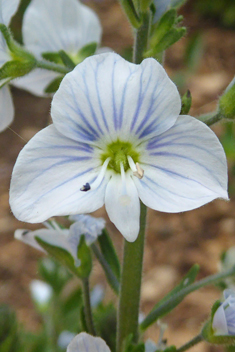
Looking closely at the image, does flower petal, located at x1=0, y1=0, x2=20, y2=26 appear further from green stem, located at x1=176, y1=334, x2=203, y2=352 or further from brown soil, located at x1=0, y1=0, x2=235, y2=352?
brown soil, located at x1=0, y1=0, x2=235, y2=352

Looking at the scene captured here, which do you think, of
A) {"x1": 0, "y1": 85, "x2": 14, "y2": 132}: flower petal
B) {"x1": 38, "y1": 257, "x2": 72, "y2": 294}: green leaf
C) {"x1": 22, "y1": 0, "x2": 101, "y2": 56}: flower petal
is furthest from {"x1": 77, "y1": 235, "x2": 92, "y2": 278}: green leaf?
{"x1": 38, "y1": 257, "x2": 72, "y2": 294}: green leaf

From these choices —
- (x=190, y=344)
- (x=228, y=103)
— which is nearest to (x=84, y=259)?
(x=190, y=344)

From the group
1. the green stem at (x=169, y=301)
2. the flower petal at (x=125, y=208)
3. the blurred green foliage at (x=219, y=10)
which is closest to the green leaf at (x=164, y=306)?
the green stem at (x=169, y=301)

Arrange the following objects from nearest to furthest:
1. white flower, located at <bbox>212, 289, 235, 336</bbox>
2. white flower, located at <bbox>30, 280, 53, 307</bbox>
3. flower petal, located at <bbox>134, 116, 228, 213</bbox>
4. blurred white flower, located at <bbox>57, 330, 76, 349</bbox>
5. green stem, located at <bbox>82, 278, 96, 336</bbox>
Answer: flower petal, located at <bbox>134, 116, 228, 213</bbox> → white flower, located at <bbox>212, 289, 235, 336</bbox> → green stem, located at <bbox>82, 278, 96, 336</bbox> → blurred white flower, located at <bbox>57, 330, 76, 349</bbox> → white flower, located at <bbox>30, 280, 53, 307</bbox>

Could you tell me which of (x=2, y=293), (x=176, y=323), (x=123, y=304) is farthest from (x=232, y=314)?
(x=2, y=293)

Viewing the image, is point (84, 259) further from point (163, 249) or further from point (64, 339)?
point (163, 249)

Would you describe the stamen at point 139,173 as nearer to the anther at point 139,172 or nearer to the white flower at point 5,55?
the anther at point 139,172
